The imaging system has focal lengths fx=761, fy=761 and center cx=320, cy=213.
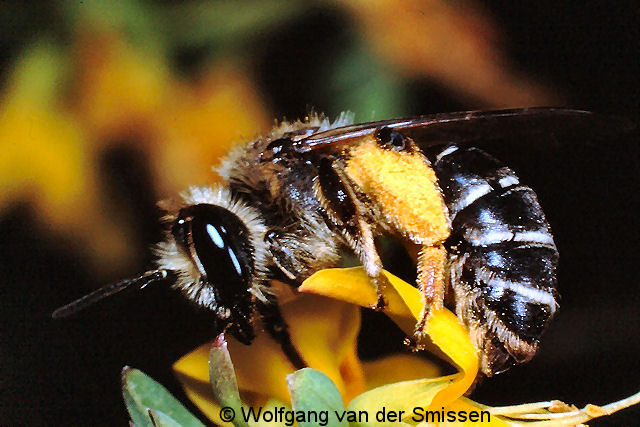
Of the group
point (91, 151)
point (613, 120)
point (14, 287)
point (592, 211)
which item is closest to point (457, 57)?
point (592, 211)

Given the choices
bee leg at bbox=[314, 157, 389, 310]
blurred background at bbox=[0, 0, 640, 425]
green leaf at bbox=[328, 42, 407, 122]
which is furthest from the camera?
green leaf at bbox=[328, 42, 407, 122]

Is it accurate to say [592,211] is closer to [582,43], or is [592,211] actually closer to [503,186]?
[582,43]

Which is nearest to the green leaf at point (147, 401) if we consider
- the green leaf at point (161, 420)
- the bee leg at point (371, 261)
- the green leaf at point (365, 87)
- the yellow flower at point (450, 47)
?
the green leaf at point (161, 420)

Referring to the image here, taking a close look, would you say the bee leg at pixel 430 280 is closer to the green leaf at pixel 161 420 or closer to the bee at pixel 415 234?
the bee at pixel 415 234

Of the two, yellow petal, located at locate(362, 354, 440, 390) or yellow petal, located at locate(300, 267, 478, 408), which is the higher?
yellow petal, located at locate(300, 267, 478, 408)

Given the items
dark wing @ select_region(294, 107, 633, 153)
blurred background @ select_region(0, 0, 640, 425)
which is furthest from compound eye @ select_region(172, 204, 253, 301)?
blurred background @ select_region(0, 0, 640, 425)

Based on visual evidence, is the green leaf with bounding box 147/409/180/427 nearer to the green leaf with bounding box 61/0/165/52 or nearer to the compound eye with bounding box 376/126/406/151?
the compound eye with bounding box 376/126/406/151
